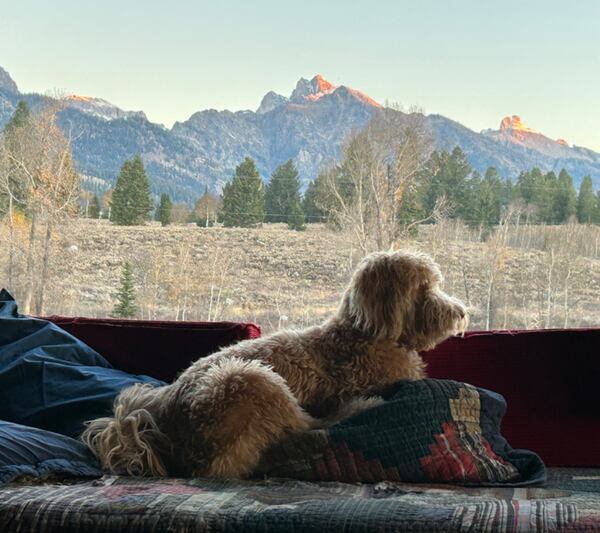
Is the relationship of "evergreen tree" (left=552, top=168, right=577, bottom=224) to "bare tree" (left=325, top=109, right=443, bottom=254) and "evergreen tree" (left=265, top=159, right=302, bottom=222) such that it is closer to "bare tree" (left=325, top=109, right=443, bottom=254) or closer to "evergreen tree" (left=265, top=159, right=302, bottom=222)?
"bare tree" (left=325, top=109, right=443, bottom=254)

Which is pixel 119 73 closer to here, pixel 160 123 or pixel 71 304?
pixel 160 123

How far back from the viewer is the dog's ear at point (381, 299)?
2.21 m

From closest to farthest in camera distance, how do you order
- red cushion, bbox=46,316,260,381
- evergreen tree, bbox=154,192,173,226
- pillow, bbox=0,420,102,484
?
pillow, bbox=0,420,102,484
red cushion, bbox=46,316,260,381
evergreen tree, bbox=154,192,173,226

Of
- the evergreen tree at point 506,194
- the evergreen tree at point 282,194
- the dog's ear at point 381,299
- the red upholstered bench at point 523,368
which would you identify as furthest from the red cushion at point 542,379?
the evergreen tree at point 282,194

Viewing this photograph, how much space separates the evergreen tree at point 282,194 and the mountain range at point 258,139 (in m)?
0.06

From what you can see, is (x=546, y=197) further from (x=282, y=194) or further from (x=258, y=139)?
(x=258, y=139)

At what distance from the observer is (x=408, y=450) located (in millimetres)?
1961

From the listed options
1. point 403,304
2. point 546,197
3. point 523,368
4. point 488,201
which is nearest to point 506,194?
point 488,201

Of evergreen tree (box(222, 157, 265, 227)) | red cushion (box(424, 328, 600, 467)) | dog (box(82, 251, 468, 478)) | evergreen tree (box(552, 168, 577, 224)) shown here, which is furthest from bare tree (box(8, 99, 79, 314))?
evergreen tree (box(552, 168, 577, 224))

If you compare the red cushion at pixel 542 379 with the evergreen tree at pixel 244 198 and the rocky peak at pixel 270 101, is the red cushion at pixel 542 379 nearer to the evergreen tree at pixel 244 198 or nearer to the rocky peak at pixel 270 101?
the evergreen tree at pixel 244 198

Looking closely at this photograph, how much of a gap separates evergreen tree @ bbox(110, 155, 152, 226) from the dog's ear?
87.8 inches

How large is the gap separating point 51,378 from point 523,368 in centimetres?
148

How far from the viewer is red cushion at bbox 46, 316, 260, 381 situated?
270 centimetres

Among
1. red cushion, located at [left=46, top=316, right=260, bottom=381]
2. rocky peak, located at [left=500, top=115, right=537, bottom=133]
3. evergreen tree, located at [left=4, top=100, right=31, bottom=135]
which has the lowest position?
red cushion, located at [left=46, top=316, right=260, bottom=381]
